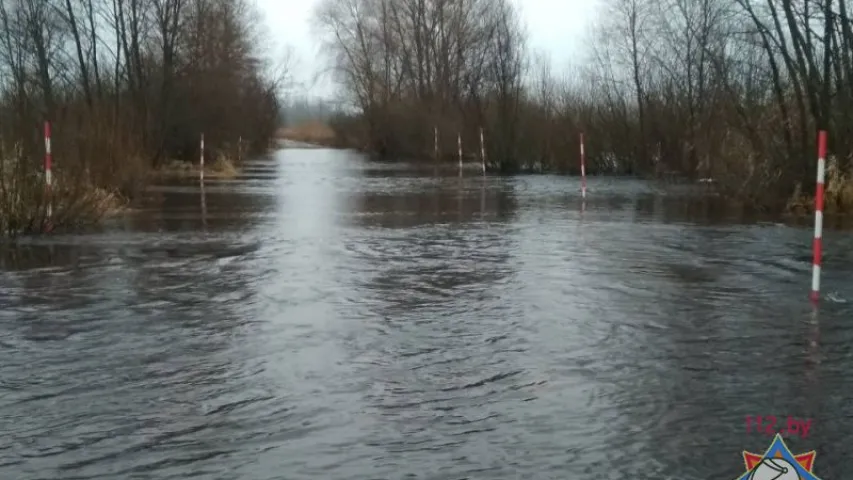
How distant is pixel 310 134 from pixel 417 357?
119053mm

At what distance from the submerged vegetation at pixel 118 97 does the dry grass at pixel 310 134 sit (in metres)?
40.8

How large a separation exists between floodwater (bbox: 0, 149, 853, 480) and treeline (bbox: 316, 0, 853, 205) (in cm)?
641

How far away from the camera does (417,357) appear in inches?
261

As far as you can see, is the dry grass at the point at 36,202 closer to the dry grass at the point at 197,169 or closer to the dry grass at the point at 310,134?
the dry grass at the point at 197,169

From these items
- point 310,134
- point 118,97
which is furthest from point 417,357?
point 310,134

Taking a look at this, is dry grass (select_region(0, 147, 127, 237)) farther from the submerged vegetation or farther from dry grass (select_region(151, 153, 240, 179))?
dry grass (select_region(151, 153, 240, 179))

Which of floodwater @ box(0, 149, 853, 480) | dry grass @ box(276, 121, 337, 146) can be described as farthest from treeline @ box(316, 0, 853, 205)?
dry grass @ box(276, 121, 337, 146)

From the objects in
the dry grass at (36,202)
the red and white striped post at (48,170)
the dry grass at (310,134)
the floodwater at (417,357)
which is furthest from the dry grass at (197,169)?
the dry grass at (310,134)

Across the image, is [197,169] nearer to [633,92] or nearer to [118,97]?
[118,97]

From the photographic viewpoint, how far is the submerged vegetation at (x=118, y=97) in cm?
1457

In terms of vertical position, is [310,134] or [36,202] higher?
[310,134]

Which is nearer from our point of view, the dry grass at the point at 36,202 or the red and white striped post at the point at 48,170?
the dry grass at the point at 36,202

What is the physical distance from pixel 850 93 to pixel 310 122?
116m

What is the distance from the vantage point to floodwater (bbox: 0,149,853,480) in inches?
186
